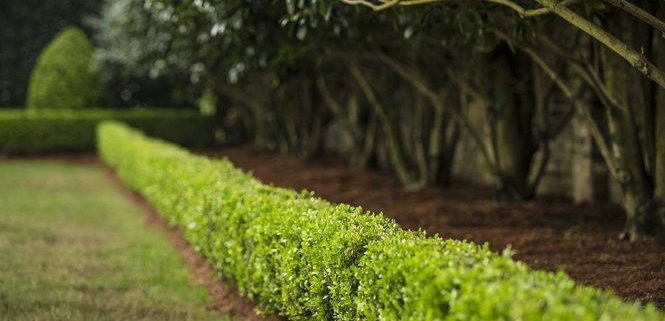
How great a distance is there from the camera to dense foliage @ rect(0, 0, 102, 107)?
2995 centimetres

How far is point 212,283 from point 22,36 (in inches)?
945

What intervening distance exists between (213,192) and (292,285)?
278cm

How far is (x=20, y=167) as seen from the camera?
21938 mm

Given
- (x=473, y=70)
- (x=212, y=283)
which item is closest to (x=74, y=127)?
(x=473, y=70)

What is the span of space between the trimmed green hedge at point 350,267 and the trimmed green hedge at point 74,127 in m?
16.3

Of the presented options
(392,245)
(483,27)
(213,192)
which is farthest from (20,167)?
(392,245)

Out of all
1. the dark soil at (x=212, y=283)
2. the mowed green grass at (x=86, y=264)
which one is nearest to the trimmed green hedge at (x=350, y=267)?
the dark soil at (x=212, y=283)

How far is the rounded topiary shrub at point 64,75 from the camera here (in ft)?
86.1

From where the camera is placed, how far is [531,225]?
364 inches

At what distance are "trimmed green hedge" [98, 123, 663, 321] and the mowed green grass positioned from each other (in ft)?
1.79

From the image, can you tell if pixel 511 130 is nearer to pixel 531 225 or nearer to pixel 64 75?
pixel 531 225

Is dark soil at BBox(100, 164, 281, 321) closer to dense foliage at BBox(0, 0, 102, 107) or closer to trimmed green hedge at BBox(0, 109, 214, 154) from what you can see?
trimmed green hedge at BBox(0, 109, 214, 154)

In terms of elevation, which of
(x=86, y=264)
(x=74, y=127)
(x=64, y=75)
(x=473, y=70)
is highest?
(x=473, y=70)

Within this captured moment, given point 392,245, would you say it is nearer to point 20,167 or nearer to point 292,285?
point 292,285
